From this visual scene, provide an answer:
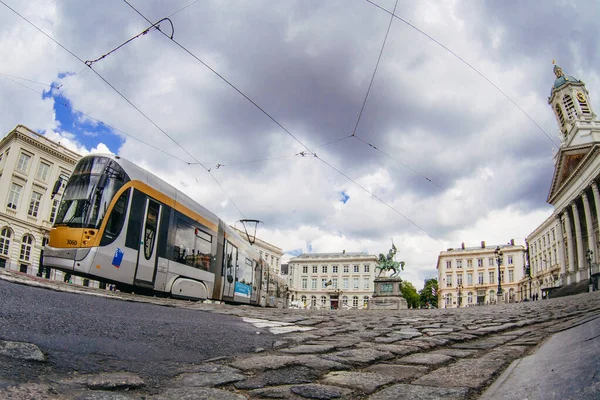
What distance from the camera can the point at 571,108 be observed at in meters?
60.4

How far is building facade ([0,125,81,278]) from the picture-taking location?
1287 inches

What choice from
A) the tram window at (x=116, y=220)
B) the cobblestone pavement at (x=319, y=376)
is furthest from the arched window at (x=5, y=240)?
the cobblestone pavement at (x=319, y=376)

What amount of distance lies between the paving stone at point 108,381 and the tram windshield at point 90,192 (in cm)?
796

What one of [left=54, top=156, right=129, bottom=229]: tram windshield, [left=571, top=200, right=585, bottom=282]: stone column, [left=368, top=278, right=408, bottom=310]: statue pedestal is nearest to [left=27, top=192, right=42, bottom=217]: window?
[left=368, top=278, right=408, bottom=310]: statue pedestal

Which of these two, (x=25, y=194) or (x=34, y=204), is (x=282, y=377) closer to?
(x=25, y=194)

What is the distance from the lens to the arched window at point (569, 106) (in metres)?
59.4

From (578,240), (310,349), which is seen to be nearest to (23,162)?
(310,349)

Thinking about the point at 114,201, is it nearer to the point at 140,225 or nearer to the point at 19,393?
the point at 140,225

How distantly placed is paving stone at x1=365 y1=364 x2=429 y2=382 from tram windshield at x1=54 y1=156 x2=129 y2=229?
8.36m

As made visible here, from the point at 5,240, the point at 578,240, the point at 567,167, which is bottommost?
the point at 5,240

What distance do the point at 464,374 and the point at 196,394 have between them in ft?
5.91

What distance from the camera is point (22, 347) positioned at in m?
2.49

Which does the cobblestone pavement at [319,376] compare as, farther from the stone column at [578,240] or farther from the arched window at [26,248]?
the stone column at [578,240]

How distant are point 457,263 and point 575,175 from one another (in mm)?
48365
